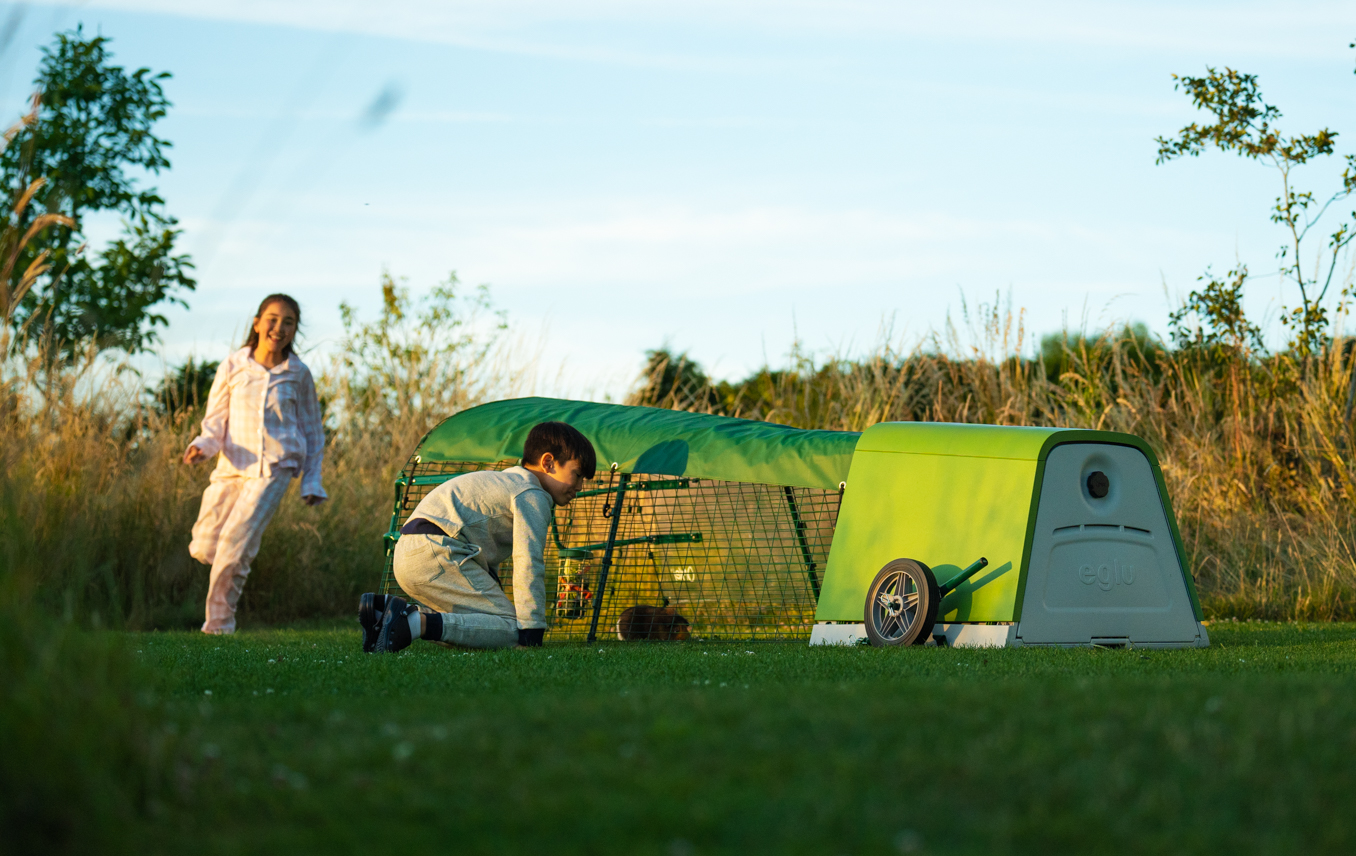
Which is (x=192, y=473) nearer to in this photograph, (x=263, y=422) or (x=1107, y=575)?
(x=263, y=422)

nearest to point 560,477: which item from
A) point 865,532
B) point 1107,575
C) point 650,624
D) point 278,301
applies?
point 650,624

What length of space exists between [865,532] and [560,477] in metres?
1.20

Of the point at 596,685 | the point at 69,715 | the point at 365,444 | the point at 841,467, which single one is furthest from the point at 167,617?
the point at 69,715

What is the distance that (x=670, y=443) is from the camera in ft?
17.1

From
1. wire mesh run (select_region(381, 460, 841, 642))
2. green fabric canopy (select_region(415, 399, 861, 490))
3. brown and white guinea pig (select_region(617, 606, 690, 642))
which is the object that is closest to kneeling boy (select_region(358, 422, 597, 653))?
green fabric canopy (select_region(415, 399, 861, 490))

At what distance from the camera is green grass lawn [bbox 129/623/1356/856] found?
1.51 m

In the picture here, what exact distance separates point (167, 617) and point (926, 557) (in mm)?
4203

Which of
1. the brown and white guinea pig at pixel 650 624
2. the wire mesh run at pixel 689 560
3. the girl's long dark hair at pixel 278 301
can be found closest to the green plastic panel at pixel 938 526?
the wire mesh run at pixel 689 560

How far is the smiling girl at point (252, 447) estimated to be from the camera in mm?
5742

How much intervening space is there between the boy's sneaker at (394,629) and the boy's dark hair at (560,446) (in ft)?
2.79

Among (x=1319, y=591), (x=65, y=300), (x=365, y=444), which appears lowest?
(x=1319, y=591)

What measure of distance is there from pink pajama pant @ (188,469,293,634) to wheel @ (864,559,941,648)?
2990 mm

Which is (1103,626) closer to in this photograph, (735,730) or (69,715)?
(735,730)

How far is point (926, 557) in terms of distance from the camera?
4.54 m
